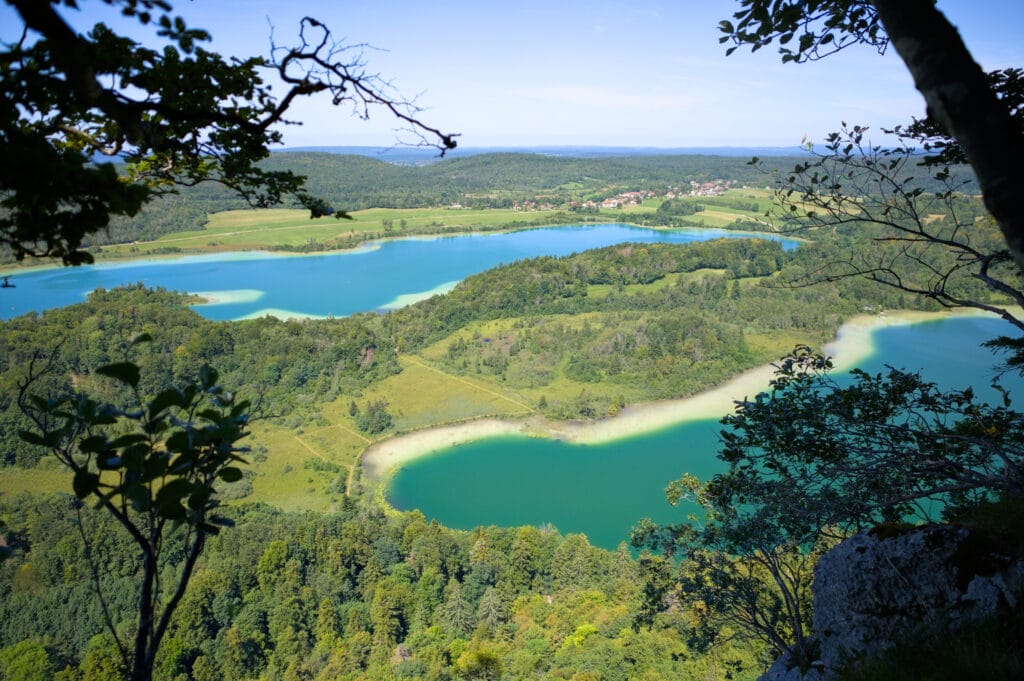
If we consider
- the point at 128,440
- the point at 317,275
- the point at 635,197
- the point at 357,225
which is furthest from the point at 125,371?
the point at 635,197

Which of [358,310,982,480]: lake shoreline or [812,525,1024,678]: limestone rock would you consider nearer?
[812,525,1024,678]: limestone rock

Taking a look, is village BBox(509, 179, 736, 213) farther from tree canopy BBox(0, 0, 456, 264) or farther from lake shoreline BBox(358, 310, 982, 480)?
tree canopy BBox(0, 0, 456, 264)

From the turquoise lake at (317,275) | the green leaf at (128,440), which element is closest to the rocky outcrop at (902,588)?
the green leaf at (128,440)

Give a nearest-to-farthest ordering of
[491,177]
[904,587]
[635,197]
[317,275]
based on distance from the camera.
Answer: [904,587], [317,275], [635,197], [491,177]

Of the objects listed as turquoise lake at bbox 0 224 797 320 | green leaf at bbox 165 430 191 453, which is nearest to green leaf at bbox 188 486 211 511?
→ green leaf at bbox 165 430 191 453

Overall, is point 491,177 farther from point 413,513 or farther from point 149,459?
point 149,459

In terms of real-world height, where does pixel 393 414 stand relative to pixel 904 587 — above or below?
below
